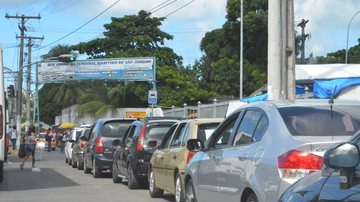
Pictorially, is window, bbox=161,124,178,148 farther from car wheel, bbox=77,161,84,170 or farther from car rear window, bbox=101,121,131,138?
car wheel, bbox=77,161,84,170

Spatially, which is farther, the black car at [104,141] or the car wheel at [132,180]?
the black car at [104,141]

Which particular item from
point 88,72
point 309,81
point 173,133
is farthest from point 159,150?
point 88,72

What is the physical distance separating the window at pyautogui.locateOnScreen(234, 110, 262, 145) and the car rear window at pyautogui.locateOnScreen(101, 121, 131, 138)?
10.7 m

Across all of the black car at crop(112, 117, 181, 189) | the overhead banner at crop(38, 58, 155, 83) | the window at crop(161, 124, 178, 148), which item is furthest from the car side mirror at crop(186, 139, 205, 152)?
the overhead banner at crop(38, 58, 155, 83)

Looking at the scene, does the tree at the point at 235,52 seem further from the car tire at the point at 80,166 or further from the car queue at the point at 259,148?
the car queue at the point at 259,148

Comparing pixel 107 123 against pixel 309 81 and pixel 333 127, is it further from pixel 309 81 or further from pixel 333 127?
pixel 333 127

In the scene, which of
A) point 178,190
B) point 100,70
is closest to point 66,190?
point 178,190

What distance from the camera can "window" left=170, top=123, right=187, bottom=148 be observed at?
10.8 metres

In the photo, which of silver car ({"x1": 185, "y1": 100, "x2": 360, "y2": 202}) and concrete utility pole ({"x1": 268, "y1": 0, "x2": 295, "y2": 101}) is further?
concrete utility pole ({"x1": 268, "y1": 0, "x2": 295, "y2": 101})

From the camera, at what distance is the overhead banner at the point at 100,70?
45.6 meters

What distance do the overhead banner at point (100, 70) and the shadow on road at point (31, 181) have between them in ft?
87.4

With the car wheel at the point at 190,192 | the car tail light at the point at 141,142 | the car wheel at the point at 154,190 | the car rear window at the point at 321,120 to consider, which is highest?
the car rear window at the point at 321,120

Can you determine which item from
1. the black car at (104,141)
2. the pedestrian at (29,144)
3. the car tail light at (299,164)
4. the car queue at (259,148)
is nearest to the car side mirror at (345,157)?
the car queue at (259,148)

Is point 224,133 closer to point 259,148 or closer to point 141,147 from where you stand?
point 259,148
